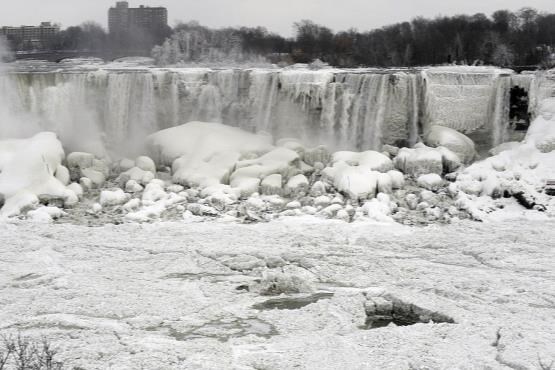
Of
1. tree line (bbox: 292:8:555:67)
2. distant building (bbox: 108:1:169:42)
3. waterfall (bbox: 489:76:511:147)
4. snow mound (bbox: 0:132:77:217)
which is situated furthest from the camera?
distant building (bbox: 108:1:169:42)

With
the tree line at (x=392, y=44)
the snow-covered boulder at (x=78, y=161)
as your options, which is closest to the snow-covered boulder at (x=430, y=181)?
the snow-covered boulder at (x=78, y=161)

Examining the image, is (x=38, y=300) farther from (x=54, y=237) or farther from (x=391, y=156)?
(x=391, y=156)

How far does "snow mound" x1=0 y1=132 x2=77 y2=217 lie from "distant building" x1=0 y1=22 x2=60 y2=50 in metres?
35.2

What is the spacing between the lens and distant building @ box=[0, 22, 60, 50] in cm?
5000

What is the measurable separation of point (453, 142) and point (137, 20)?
38.8m

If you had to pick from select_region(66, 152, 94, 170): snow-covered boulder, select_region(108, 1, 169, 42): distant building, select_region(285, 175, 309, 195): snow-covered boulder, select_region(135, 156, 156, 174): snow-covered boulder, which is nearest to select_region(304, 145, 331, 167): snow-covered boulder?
select_region(285, 175, 309, 195): snow-covered boulder

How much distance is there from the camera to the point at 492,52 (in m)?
32.0

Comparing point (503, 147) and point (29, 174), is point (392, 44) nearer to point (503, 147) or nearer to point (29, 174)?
point (503, 147)

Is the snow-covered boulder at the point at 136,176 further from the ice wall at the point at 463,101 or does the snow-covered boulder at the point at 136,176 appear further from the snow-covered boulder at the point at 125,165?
the ice wall at the point at 463,101

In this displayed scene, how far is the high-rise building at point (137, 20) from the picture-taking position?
48359 millimetres

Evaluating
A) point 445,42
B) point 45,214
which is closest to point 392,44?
point 445,42

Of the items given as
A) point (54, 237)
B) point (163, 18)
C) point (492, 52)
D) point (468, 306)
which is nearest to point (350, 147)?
point (54, 237)

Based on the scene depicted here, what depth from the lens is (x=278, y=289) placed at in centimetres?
972

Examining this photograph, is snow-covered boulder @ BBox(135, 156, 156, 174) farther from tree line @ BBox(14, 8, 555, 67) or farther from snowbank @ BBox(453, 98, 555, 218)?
tree line @ BBox(14, 8, 555, 67)
